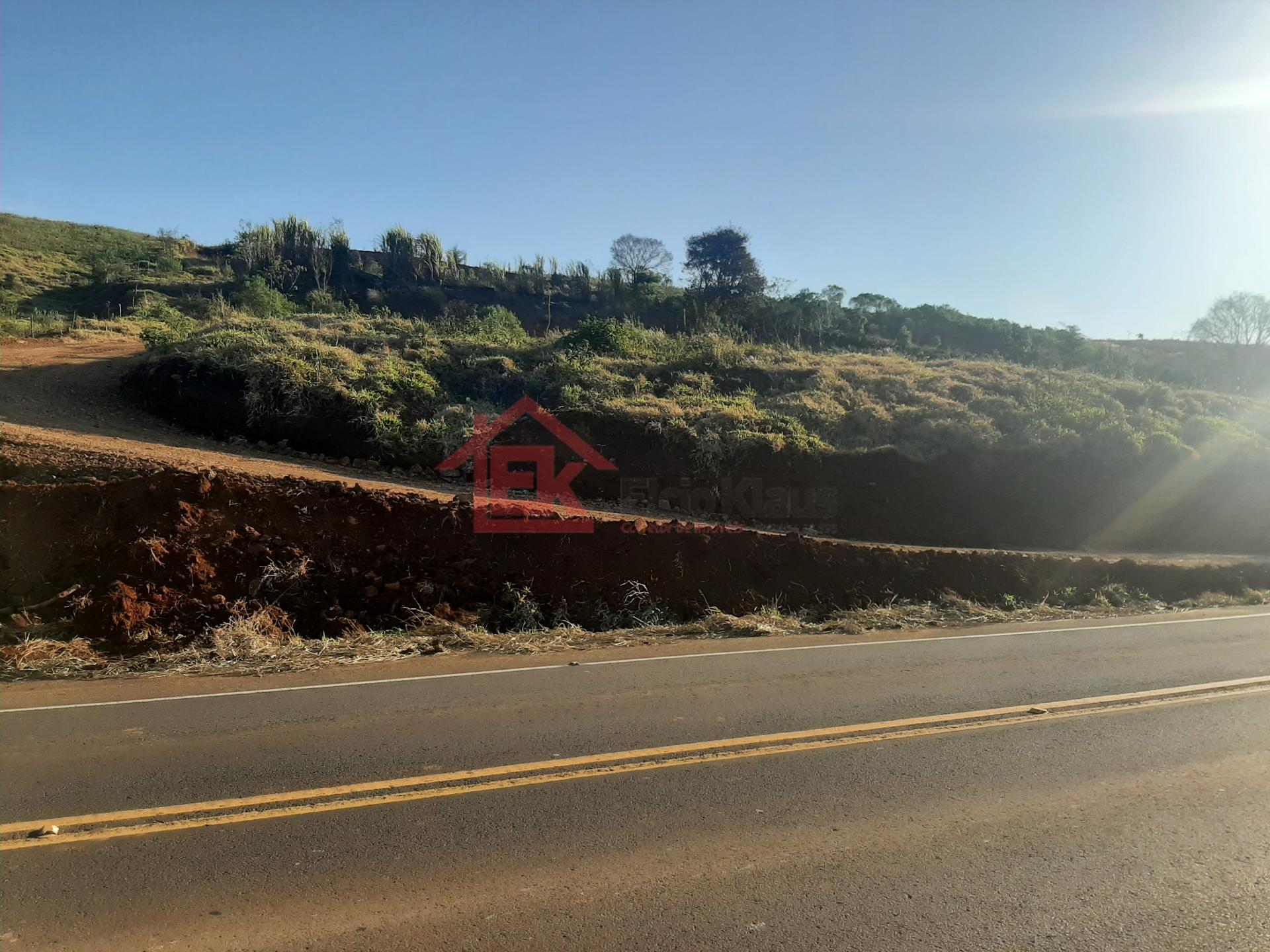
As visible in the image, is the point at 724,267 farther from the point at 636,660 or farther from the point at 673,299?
the point at 636,660

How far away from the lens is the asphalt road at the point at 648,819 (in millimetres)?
3336

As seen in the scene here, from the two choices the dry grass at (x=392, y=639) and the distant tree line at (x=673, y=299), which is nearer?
the dry grass at (x=392, y=639)

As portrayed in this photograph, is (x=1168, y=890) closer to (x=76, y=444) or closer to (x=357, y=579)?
(x=357, y=579)

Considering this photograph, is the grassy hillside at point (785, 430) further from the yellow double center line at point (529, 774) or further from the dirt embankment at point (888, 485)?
the yellow double center line at point (529, 774)

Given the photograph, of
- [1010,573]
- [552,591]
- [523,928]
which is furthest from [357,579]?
[1010,573]

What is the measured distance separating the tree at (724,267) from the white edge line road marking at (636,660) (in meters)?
44.4

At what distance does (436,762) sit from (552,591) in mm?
5504

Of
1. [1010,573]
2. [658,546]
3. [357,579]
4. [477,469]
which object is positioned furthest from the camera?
[477,469]

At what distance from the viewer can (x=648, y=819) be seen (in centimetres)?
426

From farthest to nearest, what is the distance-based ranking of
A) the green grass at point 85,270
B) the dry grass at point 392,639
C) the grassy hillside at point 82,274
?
the green grass at point 85,270 < the grassy hillside at point 82,274 < the dry grass at point 392,639

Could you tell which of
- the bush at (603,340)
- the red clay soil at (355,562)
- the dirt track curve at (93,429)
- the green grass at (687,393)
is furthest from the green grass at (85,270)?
the red clay soil at (355,562)

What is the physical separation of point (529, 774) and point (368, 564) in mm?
6026

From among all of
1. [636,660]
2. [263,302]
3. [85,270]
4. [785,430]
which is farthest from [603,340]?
[85,270]

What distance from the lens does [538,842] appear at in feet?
13.1
